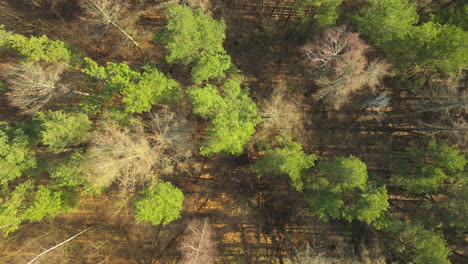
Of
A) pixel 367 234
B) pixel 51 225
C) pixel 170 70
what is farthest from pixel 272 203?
pixel 51 225

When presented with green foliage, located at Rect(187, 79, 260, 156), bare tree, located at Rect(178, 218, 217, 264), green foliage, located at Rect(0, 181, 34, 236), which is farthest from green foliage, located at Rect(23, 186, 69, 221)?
green foliage, located at Rect(187, 79, 260, 156)

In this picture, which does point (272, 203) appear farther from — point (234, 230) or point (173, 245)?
point (173, 245)

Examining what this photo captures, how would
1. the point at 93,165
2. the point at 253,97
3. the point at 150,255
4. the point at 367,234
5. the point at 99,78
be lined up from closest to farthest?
1. the point at 93,165
2. the point at 99,78
3. the point at 367,234
4. the point at 150,255
5. the point at 253,97

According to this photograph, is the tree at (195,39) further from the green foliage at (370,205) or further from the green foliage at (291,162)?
the green foliage at (370,205)

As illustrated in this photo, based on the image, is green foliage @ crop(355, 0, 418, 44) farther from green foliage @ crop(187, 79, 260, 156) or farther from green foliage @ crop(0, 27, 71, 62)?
green foliage @ crop(0, 27, 71, 62)

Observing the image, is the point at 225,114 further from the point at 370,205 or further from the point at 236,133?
the point at 370,205

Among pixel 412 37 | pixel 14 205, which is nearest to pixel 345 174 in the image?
pixel 412 37

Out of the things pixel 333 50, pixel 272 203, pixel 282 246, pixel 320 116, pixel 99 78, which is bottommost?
pixel 282 246
